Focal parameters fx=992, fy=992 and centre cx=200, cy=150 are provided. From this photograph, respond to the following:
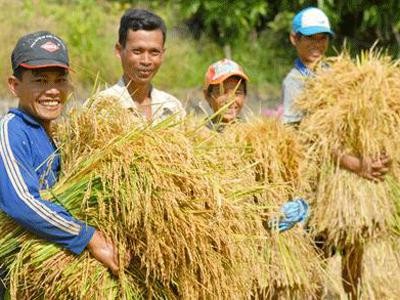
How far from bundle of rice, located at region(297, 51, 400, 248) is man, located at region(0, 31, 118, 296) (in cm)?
143

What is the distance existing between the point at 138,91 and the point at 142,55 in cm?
14

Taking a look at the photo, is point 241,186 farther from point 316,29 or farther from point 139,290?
point 316,29

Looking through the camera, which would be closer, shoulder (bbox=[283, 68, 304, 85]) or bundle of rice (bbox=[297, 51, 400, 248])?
bundle of rice (bbox=[297, 51, 400, 248])

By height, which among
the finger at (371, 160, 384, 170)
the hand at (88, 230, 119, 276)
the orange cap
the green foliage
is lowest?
the green foliage

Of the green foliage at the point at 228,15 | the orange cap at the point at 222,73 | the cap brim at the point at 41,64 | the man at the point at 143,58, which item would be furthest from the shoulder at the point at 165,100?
the green foliage at the point at 228,15

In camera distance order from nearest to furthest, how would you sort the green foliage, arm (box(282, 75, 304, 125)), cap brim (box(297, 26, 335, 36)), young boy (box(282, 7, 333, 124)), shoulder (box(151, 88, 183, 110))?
shoulder (box(151, 88, 183, 110)) → arm (box(282, 75, 304, 125)) → young boy (box(282, 7, 333, 124)) → cap brim (box(297, 26, 335, 36)) → the green foliage

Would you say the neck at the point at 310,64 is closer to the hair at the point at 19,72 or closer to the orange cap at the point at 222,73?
the orange cap at the point at 222,73

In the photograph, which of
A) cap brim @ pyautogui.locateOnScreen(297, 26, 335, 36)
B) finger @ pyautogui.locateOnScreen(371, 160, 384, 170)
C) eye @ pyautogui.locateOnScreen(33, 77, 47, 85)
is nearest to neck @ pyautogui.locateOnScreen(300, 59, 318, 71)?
cap brim @ pyautogui.locateOnScreen(297, 26, 335, 36)

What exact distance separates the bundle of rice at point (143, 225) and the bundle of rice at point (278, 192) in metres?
0.70

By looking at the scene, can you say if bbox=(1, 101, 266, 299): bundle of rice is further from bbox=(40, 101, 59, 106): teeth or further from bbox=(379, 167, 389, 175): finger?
bbox=(379, 167, 389, 175): finger

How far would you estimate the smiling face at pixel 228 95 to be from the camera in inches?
159

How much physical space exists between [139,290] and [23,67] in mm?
778

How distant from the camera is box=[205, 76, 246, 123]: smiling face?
4035 millimetres

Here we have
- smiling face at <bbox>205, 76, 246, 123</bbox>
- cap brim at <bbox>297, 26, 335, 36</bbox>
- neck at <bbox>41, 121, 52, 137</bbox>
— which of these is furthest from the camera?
cap brim at <bbox>297, 26, 335, 36</bbox>
